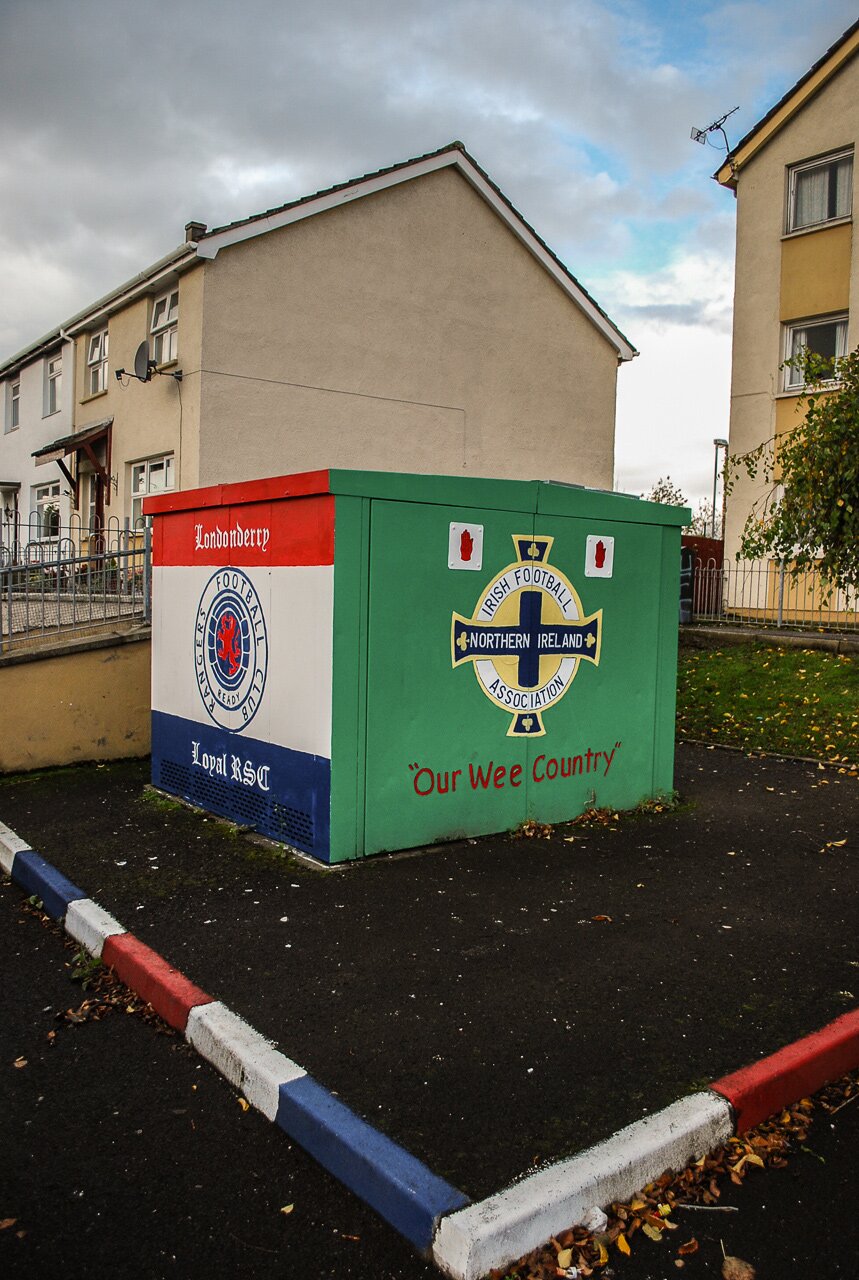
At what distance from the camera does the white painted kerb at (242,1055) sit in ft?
10.5

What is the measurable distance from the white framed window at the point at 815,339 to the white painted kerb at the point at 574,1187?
17584 mm

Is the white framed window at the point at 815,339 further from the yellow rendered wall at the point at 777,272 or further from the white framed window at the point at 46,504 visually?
the white framed window at the point at 46,504

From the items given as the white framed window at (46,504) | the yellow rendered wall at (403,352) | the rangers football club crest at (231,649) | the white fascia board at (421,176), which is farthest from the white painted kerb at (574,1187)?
the white framed window at (46,504)

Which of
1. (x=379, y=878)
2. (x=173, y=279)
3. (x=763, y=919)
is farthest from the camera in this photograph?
(x=173, y=279)

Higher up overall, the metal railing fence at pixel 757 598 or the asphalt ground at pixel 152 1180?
the metal railing fence at pixel 757 598

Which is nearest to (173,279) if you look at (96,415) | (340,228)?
(340,228)

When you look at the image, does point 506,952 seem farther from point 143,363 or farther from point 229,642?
point 143,363

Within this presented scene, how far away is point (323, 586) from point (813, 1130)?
12.5 ft

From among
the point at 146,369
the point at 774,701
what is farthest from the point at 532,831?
the point at 146,369

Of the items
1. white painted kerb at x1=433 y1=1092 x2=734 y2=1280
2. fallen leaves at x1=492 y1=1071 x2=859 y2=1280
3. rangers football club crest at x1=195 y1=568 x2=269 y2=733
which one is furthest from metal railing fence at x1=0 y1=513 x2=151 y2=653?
fallen leaves at x1=492 y1=1071 x2=859 y2=1280

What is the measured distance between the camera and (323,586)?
5.68 m

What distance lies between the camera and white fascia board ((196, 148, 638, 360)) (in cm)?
1605

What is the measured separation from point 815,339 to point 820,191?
292cm

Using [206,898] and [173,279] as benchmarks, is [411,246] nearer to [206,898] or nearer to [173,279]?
[173,279]
